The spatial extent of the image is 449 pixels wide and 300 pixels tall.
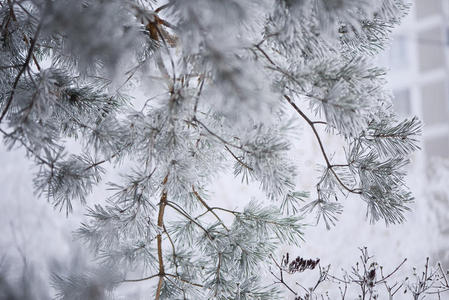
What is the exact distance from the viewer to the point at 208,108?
689mm

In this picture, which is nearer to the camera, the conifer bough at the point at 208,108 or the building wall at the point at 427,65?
the conifer bough at the point at 208,108

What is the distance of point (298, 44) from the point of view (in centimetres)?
58

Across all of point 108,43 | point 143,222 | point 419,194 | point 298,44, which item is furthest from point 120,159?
point 419,194

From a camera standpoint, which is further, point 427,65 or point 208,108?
point 427,65

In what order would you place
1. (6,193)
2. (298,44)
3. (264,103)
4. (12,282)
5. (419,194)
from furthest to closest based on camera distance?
(419,194) → (6,193) → (12,282) → (298,44) → (264,103)

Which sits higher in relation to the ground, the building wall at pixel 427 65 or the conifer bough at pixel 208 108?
the building wall at pixel 427 65

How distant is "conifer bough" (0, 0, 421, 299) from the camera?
0.50 m

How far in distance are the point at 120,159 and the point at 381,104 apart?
441 mm

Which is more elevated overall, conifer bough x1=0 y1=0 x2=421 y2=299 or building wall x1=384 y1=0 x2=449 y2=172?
building wall x1=384 y1=0 x2=449 y2=172

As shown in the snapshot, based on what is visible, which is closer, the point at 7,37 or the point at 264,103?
the point at 264,103

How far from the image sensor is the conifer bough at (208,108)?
500 mm

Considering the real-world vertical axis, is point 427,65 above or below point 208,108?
above

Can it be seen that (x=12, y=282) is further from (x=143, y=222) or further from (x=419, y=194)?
(x=419, y=194)

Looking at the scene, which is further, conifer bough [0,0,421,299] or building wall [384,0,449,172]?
building wall [384,0,449,172]
